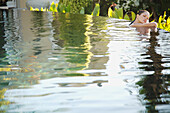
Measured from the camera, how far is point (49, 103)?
66 cm

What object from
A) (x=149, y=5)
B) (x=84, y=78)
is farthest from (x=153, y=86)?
(x=149, y=5)

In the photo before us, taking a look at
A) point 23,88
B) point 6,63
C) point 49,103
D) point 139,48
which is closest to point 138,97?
point 49,103

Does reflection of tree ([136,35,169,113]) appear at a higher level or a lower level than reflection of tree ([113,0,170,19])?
lower

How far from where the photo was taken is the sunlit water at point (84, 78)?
2.14 ft

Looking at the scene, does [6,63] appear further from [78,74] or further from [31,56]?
[78,74]

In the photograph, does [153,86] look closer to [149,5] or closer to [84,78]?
[84,78]

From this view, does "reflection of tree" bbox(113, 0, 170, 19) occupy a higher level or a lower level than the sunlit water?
higher

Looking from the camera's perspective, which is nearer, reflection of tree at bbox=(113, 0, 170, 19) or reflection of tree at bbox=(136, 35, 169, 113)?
reflection of tree at bbox=(136, 35, 169, 113)

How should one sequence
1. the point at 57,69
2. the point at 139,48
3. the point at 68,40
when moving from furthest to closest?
the point at 68,40
the point at 139,48
the point at 57,69

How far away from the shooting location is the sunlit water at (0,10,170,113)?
25.7 inches

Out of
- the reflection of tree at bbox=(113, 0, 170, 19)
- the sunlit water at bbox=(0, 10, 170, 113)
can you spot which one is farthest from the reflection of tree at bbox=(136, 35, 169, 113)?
the reflection of tree at bbox=(113, 0, 170, 19)

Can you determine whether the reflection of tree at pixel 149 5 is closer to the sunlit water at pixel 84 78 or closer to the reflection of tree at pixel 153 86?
the sunlit water at pixel 84 78

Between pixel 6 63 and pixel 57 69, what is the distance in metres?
0.24

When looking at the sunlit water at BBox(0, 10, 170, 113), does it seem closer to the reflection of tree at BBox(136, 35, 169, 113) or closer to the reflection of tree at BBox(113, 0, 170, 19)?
the reflection of tree at BBox(136, 35, 169, 113)
